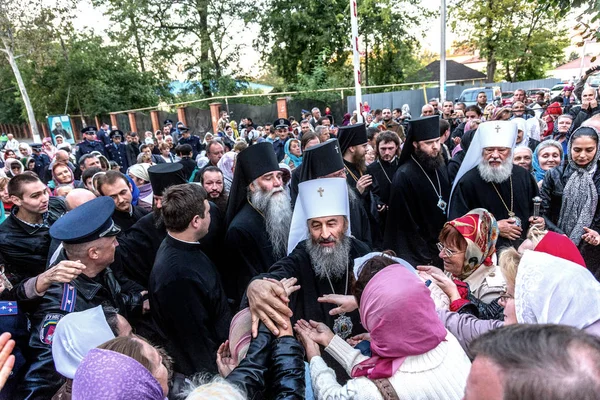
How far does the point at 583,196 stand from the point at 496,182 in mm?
742

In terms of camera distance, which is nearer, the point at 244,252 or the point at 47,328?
the point at 47,328

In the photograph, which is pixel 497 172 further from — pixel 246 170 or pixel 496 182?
pixel 246 170

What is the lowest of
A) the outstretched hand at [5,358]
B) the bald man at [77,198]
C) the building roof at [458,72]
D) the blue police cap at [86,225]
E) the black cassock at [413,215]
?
the black cassock at [413,215]

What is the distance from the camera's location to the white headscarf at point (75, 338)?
5.53 ft

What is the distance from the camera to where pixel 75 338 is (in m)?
1.73

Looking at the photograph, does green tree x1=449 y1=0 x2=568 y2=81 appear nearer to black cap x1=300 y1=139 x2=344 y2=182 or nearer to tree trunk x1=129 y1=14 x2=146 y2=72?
tree trunk x1=129 y1=14 x2=146 y2=72

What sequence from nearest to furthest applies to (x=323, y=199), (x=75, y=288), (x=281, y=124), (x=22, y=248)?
(x=75, y=288) → (x=323, y=199) → (x=22, y=248) → (x=281, y=124)

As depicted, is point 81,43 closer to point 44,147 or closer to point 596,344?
point 44,147

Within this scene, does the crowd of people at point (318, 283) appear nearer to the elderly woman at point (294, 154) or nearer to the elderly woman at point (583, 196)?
the elderly woman at point (583, 196)

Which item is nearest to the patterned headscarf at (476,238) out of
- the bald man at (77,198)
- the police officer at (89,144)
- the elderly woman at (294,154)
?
the bald man at (77,198)

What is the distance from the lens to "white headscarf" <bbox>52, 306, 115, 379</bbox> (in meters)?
1.68

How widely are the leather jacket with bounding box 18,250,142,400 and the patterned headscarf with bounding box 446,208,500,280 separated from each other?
94.8 inches

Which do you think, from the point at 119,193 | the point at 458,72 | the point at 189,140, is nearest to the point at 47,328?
the point at 119,193

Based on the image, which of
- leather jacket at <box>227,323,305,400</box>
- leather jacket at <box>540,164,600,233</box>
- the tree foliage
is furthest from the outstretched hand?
the tree foliage
